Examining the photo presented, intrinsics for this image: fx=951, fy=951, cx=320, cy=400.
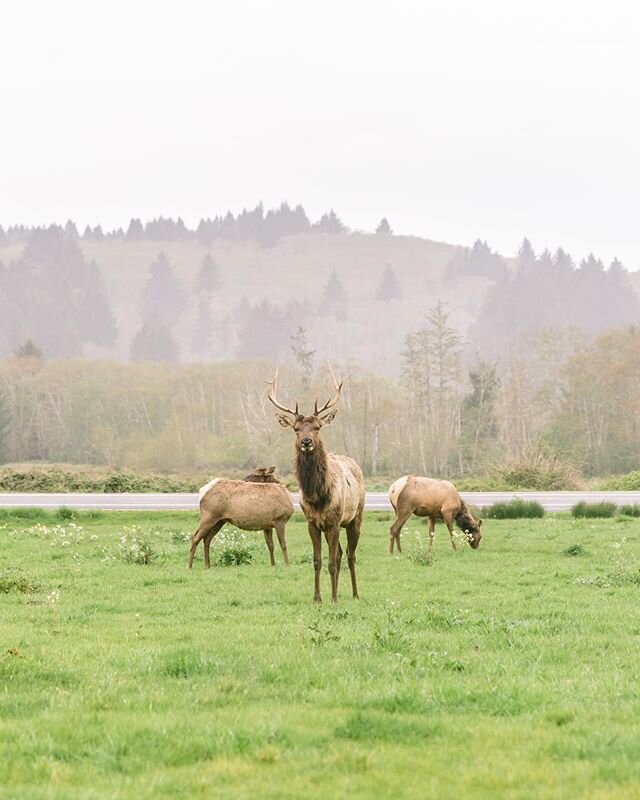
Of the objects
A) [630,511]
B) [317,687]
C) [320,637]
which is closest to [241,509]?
[320,637]

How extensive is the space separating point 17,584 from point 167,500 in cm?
2156

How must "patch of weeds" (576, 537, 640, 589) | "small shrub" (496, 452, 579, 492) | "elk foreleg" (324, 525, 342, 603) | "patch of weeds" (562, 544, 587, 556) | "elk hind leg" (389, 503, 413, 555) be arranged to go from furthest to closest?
"small shrub" (496, 452, 579, 492) < "elk hind leg" (389, 503, 413, 555) < "patch of weeds" (562, 544, 587, 556) < "patch of weeds" (576, 537, 640, 589) < "elk foreleg" (324, 525, 342, 603)

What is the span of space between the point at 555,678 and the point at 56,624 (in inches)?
263

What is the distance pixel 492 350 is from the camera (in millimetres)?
183875

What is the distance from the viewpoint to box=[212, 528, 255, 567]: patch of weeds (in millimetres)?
19906

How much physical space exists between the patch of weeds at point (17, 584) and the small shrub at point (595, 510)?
20.6m

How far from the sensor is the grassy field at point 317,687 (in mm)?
6023

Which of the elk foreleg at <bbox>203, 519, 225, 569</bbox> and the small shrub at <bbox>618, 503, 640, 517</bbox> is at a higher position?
the elk foreleg at <bbox>203, 519, 225, 569</bbox>

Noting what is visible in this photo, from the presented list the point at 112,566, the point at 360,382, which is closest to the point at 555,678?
the point at 112,566

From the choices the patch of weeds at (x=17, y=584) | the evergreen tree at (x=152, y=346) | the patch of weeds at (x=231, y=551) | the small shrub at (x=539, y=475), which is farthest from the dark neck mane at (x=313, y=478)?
the evergreen tree at (x=152, y=346)

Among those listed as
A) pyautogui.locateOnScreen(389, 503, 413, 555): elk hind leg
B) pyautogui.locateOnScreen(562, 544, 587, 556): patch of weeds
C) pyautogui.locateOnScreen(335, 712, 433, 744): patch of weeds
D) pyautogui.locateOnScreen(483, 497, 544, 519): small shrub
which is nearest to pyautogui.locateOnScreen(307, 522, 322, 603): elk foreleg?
pyautogui.locateOnScreen(335, 712, 433, 744): patch of weeds

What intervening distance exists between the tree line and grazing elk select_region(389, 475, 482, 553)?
3128cm

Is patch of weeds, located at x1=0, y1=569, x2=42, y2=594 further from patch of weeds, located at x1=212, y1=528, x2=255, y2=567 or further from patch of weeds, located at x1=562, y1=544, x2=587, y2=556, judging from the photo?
patch of weeds, located at x1=562, y1=544, x2=587, y2=556

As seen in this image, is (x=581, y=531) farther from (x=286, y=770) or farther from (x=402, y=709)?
(x=286, y=770)
